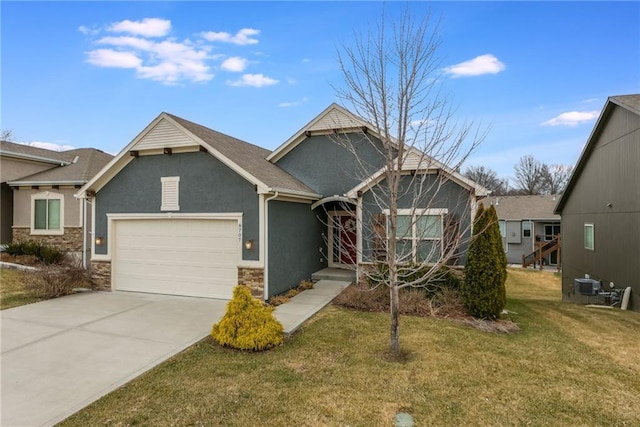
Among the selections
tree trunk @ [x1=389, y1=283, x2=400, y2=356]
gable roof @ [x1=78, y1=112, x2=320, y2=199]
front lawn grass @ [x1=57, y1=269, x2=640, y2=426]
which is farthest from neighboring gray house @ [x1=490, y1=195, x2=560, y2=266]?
tree trunk @ [x1=389, y1=283, x2=400, y2=356]

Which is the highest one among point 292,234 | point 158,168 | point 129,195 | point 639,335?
point 158,168

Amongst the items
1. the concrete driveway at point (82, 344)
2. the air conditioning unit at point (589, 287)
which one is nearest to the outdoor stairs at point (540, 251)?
the air conditioning unit at point (589, 287)

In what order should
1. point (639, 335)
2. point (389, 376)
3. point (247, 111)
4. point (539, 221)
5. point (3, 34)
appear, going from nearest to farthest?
point (389, 376)
point (639, 335)
point (3, 34)
point (247, 111)
point (539, 221)

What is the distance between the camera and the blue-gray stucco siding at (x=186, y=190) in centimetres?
963

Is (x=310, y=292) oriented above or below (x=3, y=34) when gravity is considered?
below

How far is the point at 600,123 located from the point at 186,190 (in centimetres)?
1570

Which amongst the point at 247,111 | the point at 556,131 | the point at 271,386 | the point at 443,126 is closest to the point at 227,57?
the point at 247,111

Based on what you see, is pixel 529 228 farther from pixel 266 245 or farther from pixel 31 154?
pixel 31 154

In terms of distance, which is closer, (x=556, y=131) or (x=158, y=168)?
(x=158, y=168)

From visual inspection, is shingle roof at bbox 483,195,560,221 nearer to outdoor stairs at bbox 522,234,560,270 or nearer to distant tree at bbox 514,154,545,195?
outdoor stairs at bbox 522,234,560,270

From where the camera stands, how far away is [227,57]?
15.2 meters

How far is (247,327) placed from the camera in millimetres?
6254

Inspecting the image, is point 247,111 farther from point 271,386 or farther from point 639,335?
point 639,335

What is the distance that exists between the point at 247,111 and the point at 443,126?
1386 centimetres
